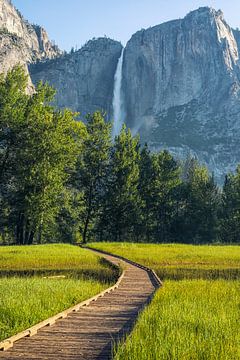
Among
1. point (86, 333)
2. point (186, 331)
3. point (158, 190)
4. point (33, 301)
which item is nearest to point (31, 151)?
point (158, 190)

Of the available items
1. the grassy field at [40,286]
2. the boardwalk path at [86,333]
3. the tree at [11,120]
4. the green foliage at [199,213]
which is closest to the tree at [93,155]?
the tree at [11,120]

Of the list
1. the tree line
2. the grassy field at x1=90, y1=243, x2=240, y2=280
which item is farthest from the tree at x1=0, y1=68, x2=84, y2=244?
the grassy field at x1=90, y1=243, x2=240, y2=280

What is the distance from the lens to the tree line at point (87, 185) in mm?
47125

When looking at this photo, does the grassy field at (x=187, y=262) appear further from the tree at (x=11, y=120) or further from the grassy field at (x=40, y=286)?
the tree at (x=11, y=120)

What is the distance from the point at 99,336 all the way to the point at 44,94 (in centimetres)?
4598

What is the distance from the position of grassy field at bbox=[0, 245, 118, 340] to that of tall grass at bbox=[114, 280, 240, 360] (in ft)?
8.80

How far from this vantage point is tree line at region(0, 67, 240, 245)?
4712cm

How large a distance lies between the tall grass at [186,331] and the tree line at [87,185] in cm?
3447

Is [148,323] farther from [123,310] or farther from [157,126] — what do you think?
[157,126]

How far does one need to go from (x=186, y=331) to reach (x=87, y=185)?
172 ft

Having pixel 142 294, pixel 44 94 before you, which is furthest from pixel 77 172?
pixel 142 294

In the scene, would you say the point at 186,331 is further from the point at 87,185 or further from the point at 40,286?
the point at 87,185

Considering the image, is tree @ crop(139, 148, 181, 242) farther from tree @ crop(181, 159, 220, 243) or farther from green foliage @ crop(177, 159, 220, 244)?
tree @ crop(181, 159, 220, 243)

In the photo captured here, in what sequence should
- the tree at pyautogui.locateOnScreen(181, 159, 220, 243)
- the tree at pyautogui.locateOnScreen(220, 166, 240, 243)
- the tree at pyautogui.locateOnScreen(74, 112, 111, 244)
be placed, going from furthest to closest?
the tree at pyautogui.locateOnScreen(181, 159, 220, 243) → the tree at pyautogui.locateOnScreen(220, 166, 240, 243) → the tree at pyautogui.locateOnScreen(74, 112, 111, 244)
